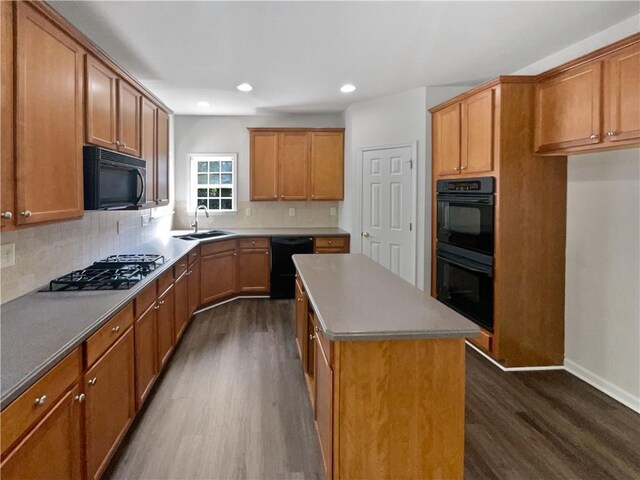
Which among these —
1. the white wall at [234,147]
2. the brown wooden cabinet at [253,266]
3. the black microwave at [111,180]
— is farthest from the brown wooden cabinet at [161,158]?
the white wall at [234,147]

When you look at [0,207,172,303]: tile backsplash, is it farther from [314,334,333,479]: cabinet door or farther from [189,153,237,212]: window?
[189,153,237,212]: window

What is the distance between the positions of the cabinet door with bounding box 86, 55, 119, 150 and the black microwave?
10 cm

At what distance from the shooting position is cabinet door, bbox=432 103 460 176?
13.1ft

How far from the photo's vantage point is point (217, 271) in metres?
5.32

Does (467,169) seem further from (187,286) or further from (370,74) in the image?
(187,286)

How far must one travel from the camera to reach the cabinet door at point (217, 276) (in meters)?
5.09

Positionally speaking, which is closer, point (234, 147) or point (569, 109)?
point (569, 109)

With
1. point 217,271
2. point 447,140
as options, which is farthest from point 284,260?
point 447,140

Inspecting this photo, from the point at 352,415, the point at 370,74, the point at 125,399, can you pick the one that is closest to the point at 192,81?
the point at 370,74

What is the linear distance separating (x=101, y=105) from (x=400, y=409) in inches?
95.1

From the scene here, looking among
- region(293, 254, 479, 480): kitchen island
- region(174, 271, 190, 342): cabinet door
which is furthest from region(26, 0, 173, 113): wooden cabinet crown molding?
region(293, 254, 479, 480): kitchen island

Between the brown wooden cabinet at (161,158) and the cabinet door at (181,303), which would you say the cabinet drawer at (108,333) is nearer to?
the cabinet door at (181,303)

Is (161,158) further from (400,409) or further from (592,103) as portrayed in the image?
(592,103)

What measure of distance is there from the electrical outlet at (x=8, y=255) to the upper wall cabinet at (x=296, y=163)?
12.9 feet
